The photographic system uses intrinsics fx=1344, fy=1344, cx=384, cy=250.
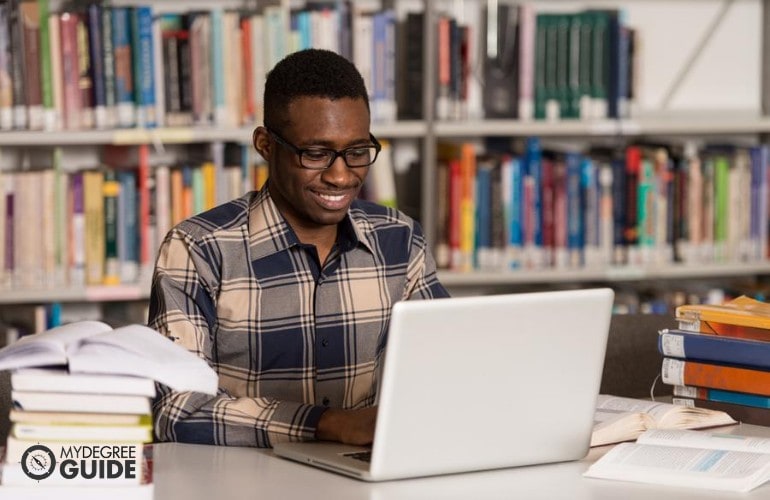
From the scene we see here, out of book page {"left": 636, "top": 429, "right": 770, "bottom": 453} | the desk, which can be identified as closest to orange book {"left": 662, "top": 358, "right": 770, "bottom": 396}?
book page {"left": 636, "top": 429, "right": 770, "bottom": 453}

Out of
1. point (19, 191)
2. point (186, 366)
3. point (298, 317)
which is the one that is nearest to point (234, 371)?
point (298, 317)

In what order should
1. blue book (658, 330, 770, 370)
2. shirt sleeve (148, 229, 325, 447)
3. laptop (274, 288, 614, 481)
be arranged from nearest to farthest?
laptop (274, 288, 614, 481)
shirt sleeve (148, 229, 325, 447)
blue book (658, 330, 770, 370)

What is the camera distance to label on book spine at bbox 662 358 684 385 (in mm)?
2027

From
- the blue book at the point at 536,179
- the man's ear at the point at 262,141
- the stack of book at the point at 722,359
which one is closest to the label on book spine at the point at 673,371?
the stack of book at the point at 722,359

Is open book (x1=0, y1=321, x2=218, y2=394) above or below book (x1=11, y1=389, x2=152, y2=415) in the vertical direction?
above

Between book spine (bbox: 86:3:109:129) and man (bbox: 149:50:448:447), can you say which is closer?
man (bbox: 149:50:448:447)

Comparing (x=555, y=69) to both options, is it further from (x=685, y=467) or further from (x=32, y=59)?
(x=685, y=467)

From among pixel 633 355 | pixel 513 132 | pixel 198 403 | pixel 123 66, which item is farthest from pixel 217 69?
pixel 198 403

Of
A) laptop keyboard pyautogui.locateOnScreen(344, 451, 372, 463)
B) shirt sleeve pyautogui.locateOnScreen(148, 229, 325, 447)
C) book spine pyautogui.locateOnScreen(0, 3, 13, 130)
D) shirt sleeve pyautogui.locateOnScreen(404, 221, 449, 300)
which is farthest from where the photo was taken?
book spine pyautogui.locateOnScreen(0, 3, 13, 130)

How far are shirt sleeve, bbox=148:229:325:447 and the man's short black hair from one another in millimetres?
241

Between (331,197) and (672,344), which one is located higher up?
(331,197)

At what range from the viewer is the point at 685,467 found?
5.31 feet

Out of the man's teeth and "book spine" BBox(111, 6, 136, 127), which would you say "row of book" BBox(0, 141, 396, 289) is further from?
the man's teeth

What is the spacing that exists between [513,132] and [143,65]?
3.18 ft
